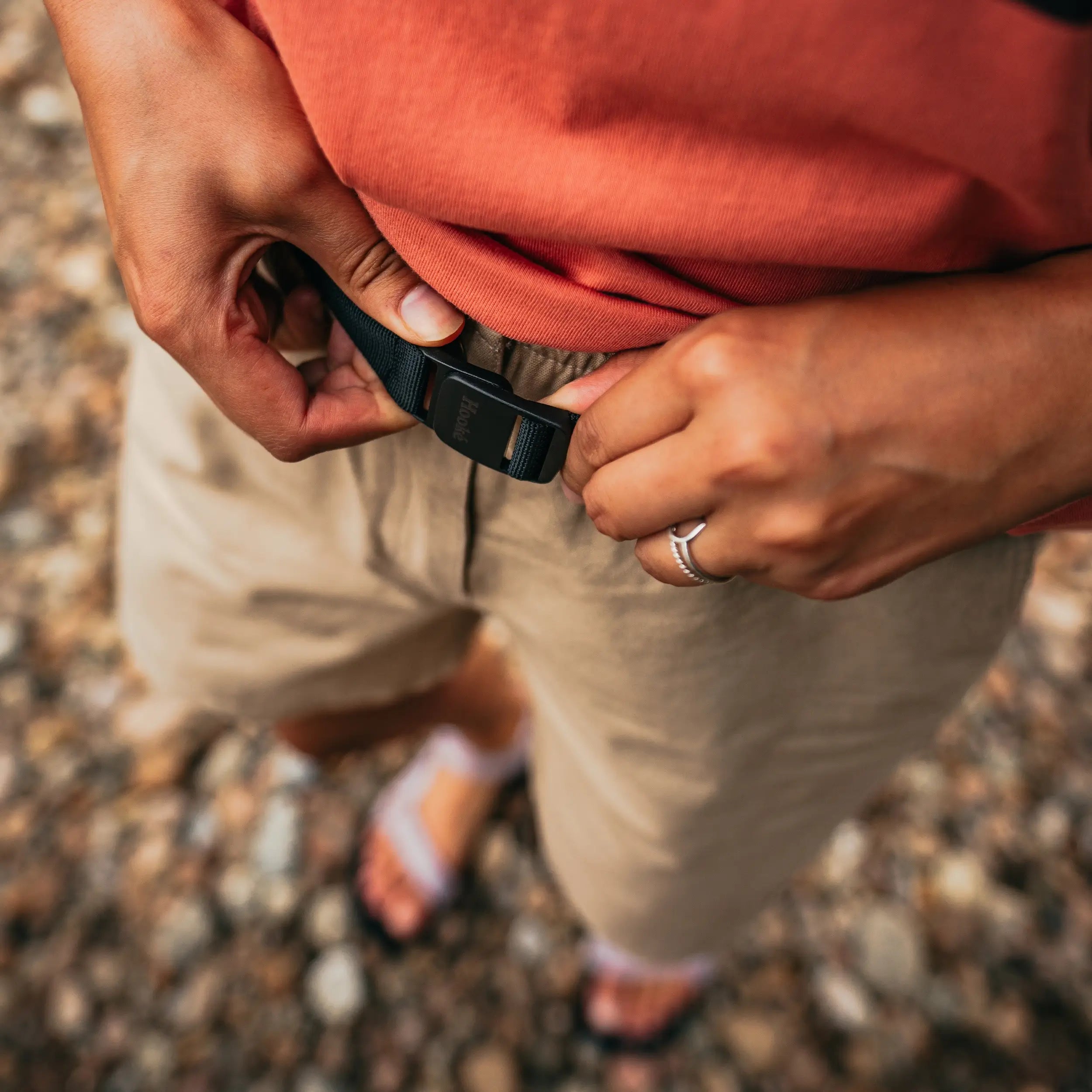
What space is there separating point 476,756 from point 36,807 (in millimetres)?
871

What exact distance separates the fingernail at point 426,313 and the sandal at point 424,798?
3.90 ft

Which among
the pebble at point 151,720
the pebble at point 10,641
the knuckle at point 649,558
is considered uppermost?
the knuckle at point 649,558

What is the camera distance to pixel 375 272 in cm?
68

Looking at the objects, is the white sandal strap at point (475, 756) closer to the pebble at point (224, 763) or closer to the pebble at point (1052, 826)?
the pebble at point (224, 763)

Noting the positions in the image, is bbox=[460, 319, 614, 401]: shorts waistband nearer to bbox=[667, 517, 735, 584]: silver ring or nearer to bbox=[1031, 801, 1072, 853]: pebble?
bbox=[667, 517, 735, 584]: silver ring

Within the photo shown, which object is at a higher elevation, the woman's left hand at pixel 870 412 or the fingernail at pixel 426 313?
the fingernail at pixel 426 313

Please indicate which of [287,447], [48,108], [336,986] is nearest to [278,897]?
[336,986]

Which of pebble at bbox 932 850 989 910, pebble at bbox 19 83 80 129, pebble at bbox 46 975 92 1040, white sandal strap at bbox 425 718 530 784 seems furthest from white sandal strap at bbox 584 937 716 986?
pebble at bbox 19 83 80 129

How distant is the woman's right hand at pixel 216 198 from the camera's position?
0.63 metres

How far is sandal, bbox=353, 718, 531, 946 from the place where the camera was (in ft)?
5.73

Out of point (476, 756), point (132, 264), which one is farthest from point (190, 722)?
point (132, 264)

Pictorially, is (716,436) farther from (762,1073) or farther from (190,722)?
(190,722)

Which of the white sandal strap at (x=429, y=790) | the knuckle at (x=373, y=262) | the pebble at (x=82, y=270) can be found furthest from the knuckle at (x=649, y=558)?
the pebble at (x=82, y=270)

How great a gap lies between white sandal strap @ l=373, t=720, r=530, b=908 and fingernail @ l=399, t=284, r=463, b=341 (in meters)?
1.16
